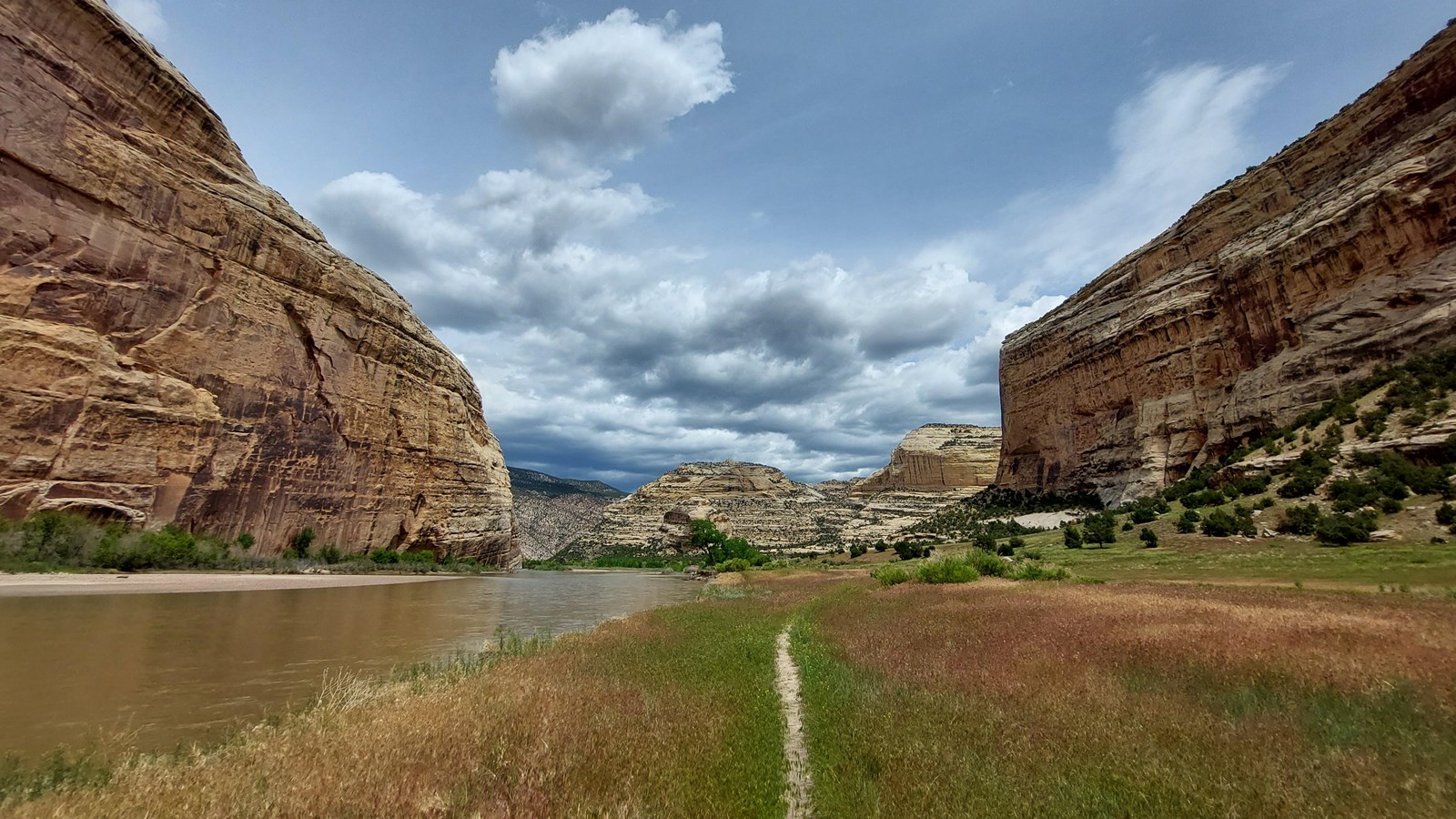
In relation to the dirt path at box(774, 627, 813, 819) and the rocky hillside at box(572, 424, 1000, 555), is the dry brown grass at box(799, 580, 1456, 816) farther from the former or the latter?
the rocky hillside at box(572, 424, 1000, 555)

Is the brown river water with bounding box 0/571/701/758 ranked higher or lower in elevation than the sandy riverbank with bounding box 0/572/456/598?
higher

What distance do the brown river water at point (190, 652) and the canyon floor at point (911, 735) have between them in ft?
6.65

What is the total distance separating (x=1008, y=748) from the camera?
578 centimetres

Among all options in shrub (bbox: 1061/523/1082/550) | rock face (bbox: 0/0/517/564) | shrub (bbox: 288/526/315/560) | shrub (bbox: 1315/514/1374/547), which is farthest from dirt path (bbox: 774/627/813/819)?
shrub (bbox: 288/526/315/560)

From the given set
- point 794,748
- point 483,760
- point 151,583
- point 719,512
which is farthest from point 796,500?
point 483,760

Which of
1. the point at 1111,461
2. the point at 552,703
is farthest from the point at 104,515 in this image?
the point at 1111,461

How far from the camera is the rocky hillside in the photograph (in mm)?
118812

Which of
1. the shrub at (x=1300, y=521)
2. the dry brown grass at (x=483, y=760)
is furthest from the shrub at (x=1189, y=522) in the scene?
the dry brown grass at (x=483, y=760)

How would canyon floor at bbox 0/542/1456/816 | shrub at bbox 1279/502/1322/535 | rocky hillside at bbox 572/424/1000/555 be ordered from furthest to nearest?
1. rocky hillside at bbox 572/424/1000/555
2. shrub at bbox 1279/502/1322/535
3. canyon floor at bbox 0/542/1456/816

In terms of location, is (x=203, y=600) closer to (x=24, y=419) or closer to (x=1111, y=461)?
(x=24, y=419)

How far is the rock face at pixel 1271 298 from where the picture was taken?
120 feet

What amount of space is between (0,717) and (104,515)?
3801 centimetres

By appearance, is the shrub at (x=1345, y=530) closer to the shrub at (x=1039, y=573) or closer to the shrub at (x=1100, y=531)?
the shrub at (x=1039, y=573)

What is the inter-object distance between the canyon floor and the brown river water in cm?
203
